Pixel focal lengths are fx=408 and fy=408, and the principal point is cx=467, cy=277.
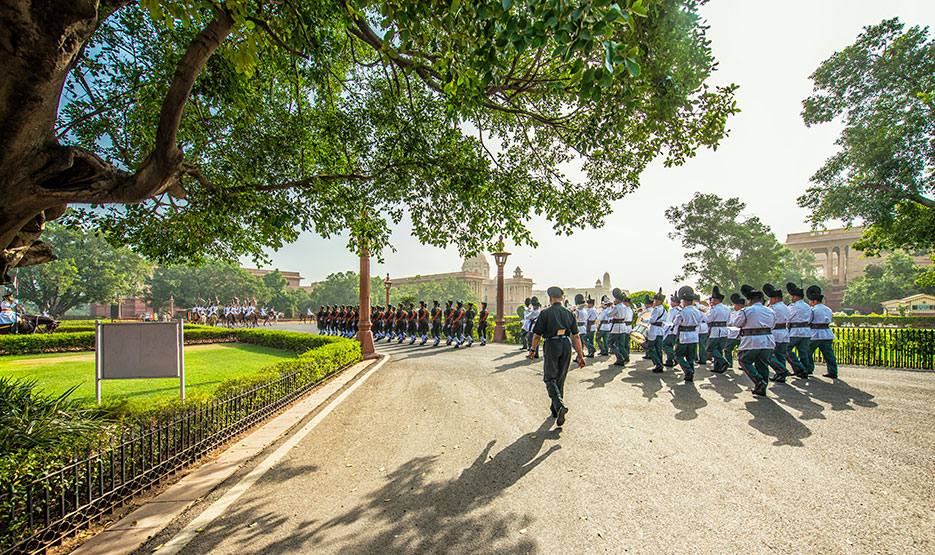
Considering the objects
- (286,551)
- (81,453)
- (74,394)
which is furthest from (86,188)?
(74,394)

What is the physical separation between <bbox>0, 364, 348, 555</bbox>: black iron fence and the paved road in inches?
29.3

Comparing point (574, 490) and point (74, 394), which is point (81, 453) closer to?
point (574, 490)

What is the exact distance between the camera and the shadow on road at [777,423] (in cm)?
518

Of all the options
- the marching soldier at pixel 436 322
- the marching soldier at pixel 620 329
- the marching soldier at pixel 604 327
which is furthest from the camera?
the marching soldier at pixel 436 322

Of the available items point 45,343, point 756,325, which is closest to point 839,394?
point 756,325

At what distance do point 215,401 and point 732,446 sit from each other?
21.0 ft

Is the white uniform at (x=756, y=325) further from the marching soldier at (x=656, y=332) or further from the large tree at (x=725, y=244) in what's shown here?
the large tree at (x=725, y=244)

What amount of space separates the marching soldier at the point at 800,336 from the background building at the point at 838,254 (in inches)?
3023

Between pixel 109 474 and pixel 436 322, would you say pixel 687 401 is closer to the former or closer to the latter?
pixel 109 474

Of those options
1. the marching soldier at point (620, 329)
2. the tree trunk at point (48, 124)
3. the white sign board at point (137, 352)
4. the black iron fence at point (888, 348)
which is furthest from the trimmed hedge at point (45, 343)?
the black iron fence at point (888, 348)

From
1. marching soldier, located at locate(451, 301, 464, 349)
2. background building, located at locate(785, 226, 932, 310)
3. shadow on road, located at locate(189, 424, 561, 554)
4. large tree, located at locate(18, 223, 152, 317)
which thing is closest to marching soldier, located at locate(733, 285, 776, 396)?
shadow on road, located at locate(189, 424, 561, 554)

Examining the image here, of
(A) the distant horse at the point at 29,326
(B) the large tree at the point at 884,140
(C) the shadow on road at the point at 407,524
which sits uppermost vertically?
(B) the large tree at the point at 884,140

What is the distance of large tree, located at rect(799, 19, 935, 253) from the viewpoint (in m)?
15.0

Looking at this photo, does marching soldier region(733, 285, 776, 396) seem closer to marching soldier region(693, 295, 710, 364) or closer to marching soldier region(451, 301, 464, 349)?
marching soldier region(693, 295, 710, 364)
